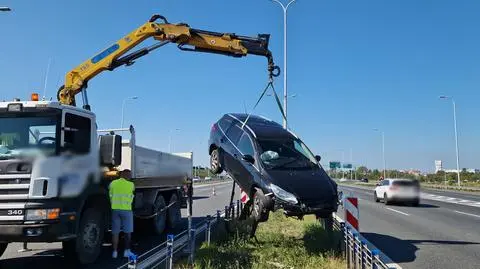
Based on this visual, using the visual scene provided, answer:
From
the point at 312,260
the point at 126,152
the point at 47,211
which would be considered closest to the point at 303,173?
the point at 312,260

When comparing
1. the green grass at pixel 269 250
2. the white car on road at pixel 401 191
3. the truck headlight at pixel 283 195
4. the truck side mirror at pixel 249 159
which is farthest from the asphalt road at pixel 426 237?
the white car on road at pixel 401 191

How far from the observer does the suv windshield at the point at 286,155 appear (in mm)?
10508

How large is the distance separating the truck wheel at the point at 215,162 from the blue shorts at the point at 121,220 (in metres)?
3.26

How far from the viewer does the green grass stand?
8758mm

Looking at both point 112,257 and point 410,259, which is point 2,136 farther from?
point 410,259

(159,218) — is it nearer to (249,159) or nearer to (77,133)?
(249,159)

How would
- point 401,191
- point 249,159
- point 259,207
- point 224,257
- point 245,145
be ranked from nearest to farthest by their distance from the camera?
point 224,257, point 259,207, point 249,159, point 245,145, point 401,191

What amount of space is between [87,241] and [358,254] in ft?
15.4

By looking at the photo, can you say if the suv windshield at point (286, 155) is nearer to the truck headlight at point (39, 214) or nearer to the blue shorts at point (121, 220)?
the blue shorts at point (121, 220)

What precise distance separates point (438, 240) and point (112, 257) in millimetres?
8551

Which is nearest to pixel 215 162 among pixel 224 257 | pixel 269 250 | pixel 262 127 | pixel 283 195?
pixel 262 127

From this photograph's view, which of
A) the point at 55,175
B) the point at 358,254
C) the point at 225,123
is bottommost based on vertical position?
the point at 358,254

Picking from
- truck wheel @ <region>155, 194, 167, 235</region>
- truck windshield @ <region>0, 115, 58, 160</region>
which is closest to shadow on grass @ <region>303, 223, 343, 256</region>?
truck wheel @ <region>155, 194, 167, 235</region>

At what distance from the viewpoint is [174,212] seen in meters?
14.9
